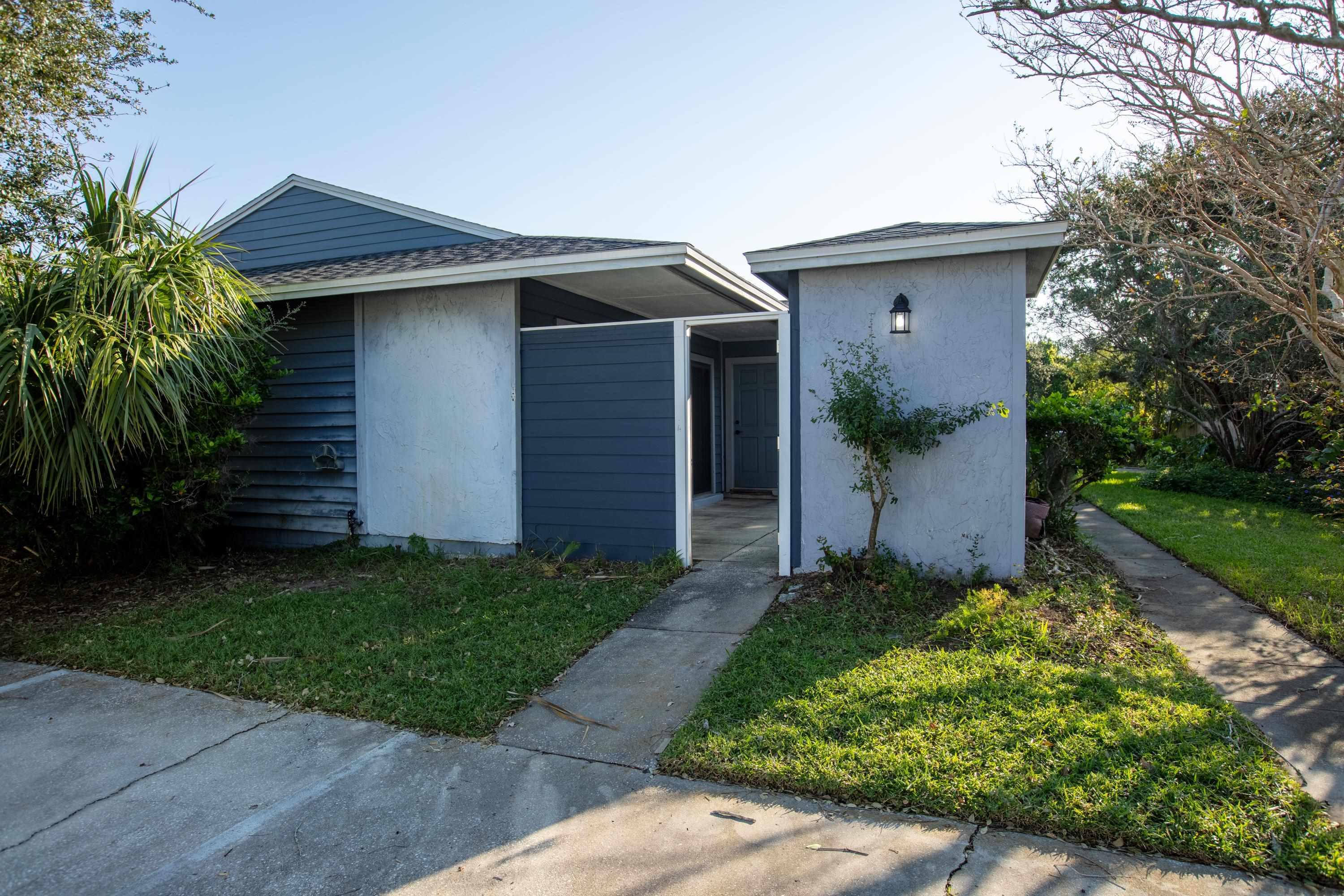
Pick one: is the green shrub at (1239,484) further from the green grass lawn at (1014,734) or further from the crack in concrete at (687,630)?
the crack in concrete at (687,630)

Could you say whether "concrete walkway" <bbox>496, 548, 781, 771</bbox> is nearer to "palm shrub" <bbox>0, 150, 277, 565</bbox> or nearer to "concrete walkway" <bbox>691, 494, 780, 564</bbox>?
"concrete walkway" <bbox>691, 494, 780, 564</bbox>

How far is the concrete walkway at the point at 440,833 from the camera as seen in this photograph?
7.80 ft

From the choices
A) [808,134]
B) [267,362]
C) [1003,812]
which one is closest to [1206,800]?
[1003,812]

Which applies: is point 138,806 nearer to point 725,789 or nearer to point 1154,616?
point 725,789

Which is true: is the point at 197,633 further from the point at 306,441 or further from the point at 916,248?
the point at 916,248

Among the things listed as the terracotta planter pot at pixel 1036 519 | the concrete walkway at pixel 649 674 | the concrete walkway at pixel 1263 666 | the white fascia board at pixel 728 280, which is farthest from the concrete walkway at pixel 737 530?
the concrete walkway at pixel 1263 666

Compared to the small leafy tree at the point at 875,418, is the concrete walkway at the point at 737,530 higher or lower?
lower

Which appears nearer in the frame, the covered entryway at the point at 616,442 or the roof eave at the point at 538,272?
the roof eave at the point at 538,272

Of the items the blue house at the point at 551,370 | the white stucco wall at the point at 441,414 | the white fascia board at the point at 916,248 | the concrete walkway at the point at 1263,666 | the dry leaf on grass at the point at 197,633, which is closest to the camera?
the concrete walkway at the point at 1263,666

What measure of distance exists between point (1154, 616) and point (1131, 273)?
10.3 meters

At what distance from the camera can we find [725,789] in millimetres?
2963

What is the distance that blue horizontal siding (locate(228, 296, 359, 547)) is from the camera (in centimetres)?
764

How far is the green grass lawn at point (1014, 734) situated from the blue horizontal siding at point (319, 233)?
6098 millimetres

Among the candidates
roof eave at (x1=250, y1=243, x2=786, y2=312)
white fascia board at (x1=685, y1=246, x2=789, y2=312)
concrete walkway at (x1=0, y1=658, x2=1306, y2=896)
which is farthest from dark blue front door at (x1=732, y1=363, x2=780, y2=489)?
concrete walkway at (x1=0, y1=658, x2=1306, y2=896)
